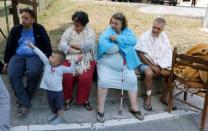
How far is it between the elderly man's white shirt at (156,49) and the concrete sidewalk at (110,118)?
63 cm

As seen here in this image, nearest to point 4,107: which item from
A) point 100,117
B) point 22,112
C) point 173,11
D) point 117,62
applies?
point 22,112

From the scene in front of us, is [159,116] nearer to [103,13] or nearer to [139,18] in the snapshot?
[139,18]

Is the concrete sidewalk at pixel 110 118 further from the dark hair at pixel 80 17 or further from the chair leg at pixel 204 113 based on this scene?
the dark hair at pixel 80 17

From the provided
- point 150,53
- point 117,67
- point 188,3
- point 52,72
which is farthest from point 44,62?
point 188,3

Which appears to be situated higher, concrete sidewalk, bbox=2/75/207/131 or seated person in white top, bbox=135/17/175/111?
seated person in white top, bbox=135/17/175/111

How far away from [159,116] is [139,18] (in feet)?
16.7

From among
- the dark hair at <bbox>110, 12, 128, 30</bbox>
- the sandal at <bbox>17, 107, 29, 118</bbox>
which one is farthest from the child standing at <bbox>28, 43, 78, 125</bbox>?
the dark hair at <bbox>110, 12, 128, 30</bbox>

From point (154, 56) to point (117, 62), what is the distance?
0.62 m

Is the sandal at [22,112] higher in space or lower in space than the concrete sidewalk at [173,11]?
lower

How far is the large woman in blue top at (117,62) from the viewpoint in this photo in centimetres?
480

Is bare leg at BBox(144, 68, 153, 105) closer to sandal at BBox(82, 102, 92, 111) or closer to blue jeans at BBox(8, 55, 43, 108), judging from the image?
sandal at BBox(82, 102, 92, 111)

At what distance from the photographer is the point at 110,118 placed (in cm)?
480

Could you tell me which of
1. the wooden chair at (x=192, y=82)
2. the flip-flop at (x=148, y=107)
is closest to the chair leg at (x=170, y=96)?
the wooden chair at (x=192, y=82)

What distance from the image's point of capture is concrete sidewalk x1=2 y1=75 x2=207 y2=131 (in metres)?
4.53
